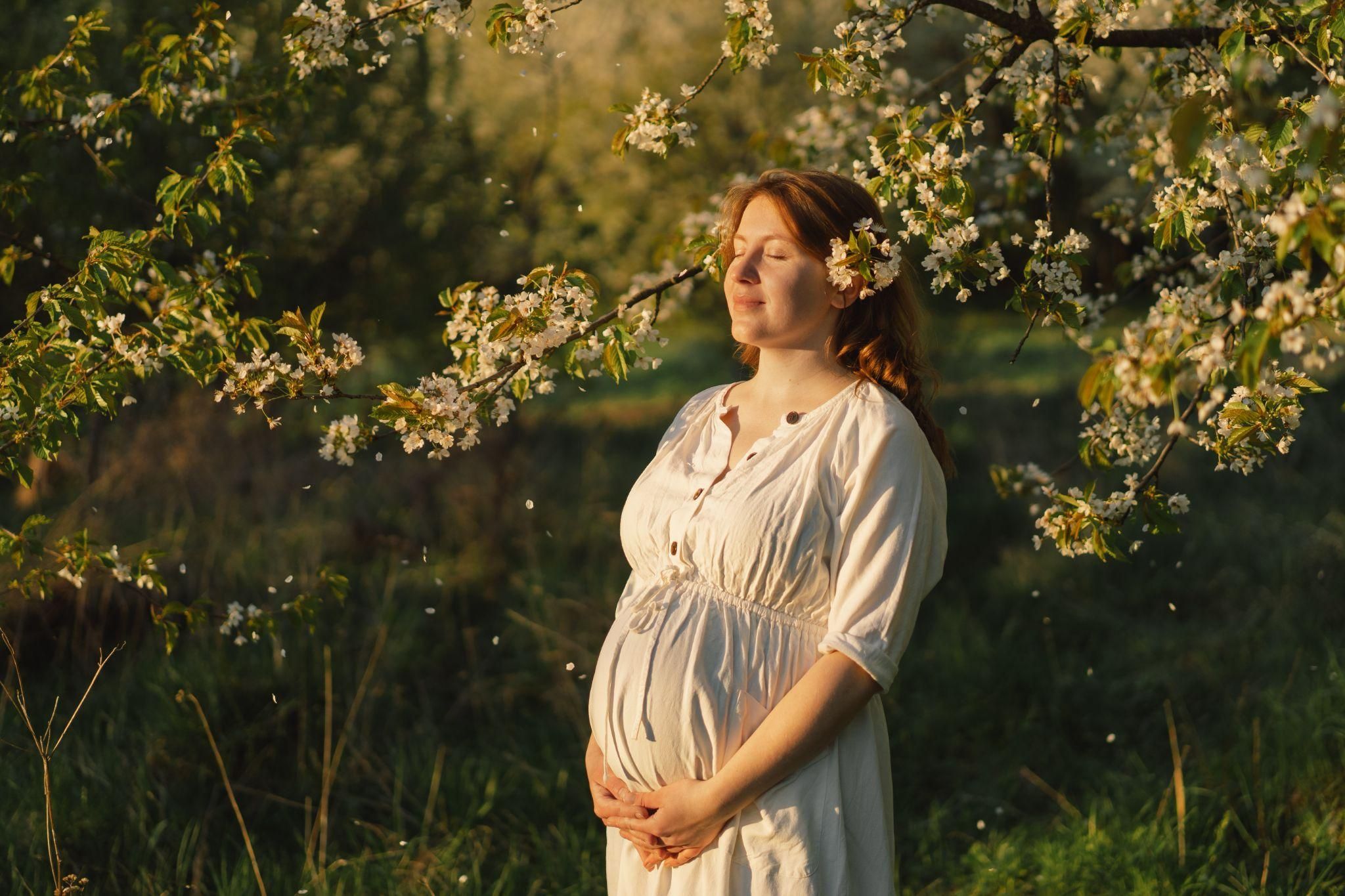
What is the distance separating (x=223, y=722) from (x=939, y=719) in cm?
296

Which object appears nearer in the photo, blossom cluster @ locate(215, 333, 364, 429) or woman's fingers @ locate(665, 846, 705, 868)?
woman's fingers @ locate(665, 846, 705, 868)

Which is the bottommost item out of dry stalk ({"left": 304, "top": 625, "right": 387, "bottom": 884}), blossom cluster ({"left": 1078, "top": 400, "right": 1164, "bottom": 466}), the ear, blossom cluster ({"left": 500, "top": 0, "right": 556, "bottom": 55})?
dry stalk ({"left": 304, "top": 625, "right": 387, "bottom": 884})

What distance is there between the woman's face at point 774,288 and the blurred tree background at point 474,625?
1396mm

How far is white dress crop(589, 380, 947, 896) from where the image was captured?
84.4 inches

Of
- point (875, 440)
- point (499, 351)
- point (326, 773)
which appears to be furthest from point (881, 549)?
point (326, 773)

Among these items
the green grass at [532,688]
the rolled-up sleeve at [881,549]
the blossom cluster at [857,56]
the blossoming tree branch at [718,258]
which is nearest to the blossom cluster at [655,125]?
the blossoming tree branch at [718,258]

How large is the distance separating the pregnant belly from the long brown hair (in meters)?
0.59

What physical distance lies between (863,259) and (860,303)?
216mm

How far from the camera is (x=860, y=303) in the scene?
8.12ft

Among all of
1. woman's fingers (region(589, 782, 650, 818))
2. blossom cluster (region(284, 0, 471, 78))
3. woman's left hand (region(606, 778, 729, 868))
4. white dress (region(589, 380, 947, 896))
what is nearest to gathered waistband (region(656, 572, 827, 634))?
white dress (region(589, 380, 947, 896))

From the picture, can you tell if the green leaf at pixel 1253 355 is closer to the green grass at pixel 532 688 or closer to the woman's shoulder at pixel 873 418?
the woman's shoulder at pixel 873 418

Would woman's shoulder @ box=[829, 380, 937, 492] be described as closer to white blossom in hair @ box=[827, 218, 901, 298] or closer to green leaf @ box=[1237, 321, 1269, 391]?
white blossom in hair @ box=[827, 218, 901, 298]

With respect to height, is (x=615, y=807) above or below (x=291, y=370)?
below

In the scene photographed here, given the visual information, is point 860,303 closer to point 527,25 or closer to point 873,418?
point 873,418
